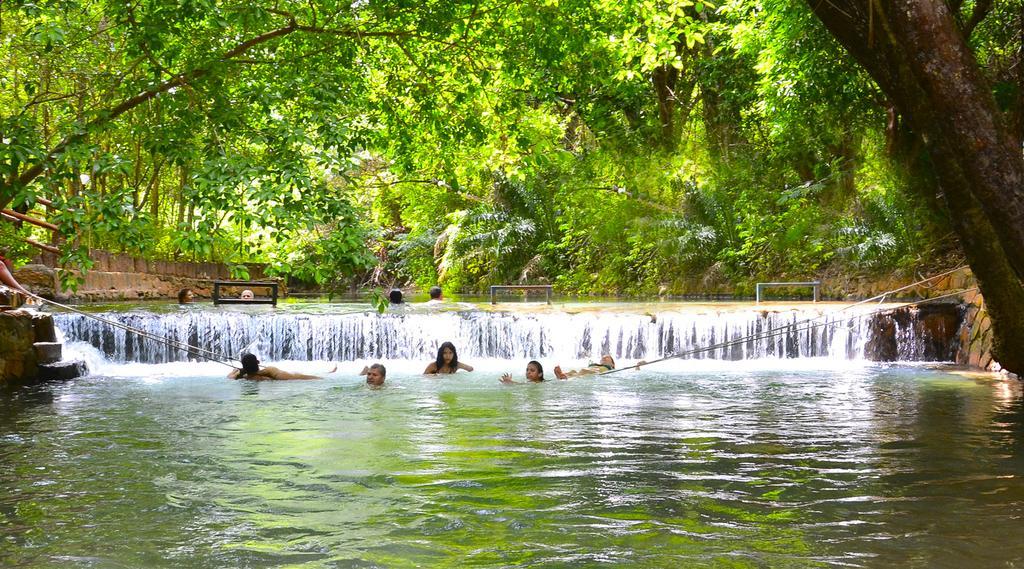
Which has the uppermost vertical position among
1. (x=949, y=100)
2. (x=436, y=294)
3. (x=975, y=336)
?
(x=949, y=100)

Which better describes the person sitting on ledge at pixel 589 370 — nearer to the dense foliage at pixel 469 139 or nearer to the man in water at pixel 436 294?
the dense foliage at pixel 469 139

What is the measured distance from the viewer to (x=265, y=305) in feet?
77.6

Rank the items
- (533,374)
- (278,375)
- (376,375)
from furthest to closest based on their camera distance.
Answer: (278,375) < (533,374) < (376,375)

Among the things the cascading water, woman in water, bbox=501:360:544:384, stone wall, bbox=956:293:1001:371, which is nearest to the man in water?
the cascading water

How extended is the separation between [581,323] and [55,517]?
1204cm

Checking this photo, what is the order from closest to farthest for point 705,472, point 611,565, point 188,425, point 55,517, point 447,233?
point 611,565, point 55,517, point 705,472, point 188,425, point 447,233

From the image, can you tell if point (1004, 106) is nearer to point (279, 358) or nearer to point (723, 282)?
point (723, 282)

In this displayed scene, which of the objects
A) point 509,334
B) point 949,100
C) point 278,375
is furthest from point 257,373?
point 949,100

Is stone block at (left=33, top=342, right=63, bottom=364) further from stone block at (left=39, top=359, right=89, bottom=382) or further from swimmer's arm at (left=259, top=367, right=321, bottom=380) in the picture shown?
swimmer's arm at (left=259, top=367, right=321, bottom=380)

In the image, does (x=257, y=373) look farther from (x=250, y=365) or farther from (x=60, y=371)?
(x=60, y=371)

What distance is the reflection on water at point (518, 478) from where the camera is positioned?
5.33 m

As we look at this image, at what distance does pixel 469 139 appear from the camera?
561 inches

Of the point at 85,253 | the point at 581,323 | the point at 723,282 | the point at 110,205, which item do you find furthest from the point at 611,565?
the point at 723,282

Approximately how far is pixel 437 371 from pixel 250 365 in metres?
2.70
